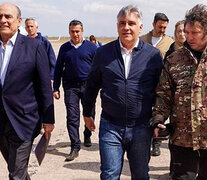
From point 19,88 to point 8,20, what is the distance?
63 centimetres

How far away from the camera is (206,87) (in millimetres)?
3105

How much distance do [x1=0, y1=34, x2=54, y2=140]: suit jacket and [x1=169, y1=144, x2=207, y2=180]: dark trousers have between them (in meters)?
1.29

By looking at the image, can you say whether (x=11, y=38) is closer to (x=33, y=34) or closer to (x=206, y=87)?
(x=206, y=87)

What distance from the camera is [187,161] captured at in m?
3.26

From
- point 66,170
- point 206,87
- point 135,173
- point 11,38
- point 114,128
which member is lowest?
point 66,170

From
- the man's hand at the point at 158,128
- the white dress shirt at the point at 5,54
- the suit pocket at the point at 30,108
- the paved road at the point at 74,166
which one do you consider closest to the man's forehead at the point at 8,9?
the white dress shirt at the point at 5,54

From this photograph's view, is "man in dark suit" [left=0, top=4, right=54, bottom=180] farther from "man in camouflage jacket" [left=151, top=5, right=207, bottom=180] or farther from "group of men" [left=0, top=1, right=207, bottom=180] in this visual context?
"man in camouflage jacket" [left=151, top=5, right=207, bottom=180]

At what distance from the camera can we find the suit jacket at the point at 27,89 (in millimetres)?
3517

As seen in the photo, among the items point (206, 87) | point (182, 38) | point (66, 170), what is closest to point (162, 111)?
point (206, 87)

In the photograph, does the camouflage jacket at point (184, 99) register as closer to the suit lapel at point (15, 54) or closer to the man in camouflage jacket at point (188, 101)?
the man in camouflage jacket at point (188, 101)

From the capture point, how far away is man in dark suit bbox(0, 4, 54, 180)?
3.52 m

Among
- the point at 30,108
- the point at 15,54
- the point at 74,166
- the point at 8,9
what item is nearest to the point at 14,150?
the point at 30,108

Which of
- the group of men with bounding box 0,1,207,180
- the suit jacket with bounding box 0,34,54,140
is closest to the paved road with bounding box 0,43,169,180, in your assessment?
the group of men with bounding box 0,1,207,180

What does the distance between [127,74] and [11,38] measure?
3.79ft
